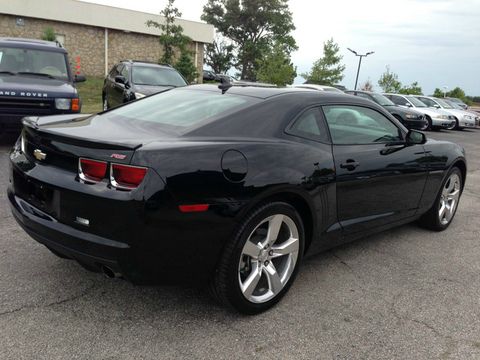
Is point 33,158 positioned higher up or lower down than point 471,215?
higher up

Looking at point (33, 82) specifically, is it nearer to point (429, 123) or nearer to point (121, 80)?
point (121, 80)

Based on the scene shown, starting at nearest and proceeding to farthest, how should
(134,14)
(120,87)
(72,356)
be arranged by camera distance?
(72,356)
(120,87)
(134,14)

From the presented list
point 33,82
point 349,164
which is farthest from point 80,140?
point 33,82

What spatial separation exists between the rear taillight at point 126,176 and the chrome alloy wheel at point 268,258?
0.79 meters

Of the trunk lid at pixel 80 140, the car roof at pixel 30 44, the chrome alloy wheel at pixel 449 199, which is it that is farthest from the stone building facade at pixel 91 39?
the trunk lid at pixel 80 140

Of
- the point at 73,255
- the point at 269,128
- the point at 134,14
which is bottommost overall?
the point at 73,255

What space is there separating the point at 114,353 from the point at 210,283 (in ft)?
2.17

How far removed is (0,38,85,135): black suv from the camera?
701 cm

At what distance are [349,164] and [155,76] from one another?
8.37 meters

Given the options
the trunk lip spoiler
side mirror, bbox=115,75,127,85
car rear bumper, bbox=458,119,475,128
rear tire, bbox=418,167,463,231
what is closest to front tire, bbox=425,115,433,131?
car rear bumper, bbox=458,119,475,128

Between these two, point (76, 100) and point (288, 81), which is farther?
point (288, 81)

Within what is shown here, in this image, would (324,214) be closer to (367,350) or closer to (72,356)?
(367,350)

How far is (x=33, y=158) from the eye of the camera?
279 centimetres

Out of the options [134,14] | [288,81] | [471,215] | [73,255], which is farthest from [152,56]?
[73,255]
